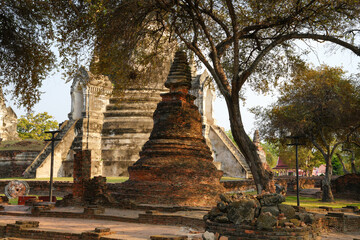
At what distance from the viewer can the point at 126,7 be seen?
11.0m

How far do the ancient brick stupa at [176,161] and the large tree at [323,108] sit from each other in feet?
23.8

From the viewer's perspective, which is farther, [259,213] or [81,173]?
[81,173]

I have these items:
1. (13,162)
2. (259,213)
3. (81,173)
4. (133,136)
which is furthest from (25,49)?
(13,162)

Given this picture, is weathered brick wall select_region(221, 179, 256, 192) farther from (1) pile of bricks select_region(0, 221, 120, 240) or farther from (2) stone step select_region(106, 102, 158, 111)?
(1) pile of bricks select_region(0, 221, 120, 240)

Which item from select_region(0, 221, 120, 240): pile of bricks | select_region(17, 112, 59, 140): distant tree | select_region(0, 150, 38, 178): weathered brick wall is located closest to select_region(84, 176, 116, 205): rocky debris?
select_region(0, 221, 120, 240): pile of bricks

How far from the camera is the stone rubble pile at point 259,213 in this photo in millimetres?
6806

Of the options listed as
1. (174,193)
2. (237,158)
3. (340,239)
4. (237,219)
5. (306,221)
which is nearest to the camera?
(237,219)

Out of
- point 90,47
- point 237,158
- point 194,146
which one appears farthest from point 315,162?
point 90,47

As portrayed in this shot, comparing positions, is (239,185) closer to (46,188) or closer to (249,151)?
(46,188)

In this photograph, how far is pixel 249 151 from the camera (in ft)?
34.2

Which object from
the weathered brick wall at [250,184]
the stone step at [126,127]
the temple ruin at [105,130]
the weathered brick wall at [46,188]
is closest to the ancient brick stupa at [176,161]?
the weathered brick wall at [250,184]

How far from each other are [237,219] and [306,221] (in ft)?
4.51

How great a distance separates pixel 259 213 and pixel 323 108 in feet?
44.1

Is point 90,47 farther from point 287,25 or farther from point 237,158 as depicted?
point 237,158
